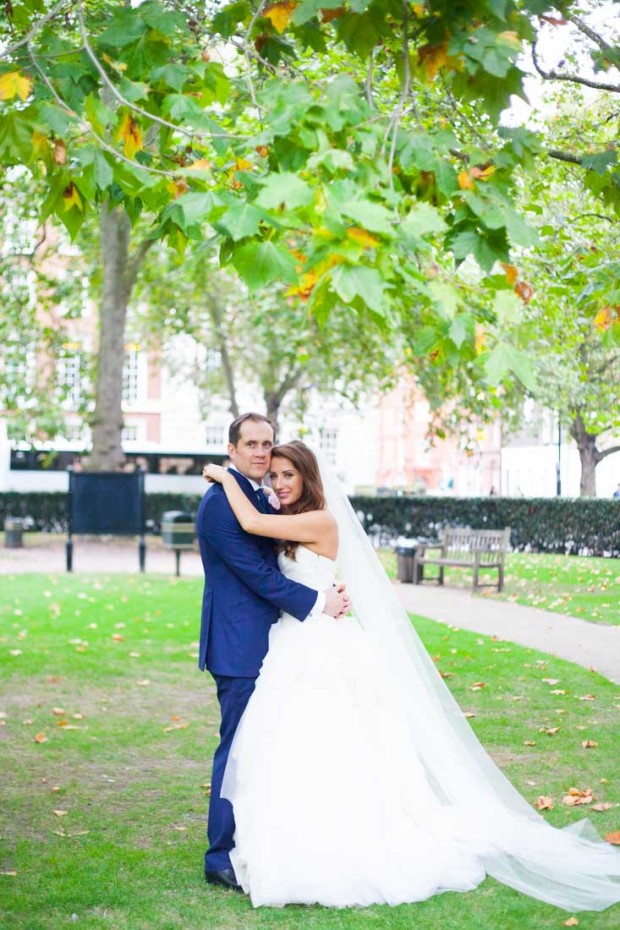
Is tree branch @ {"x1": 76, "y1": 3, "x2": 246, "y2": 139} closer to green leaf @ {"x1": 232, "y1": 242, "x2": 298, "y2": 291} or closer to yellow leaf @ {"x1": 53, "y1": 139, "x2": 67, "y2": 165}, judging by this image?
yellow leaf @ {"x1": 53, "y1": 139, "x2": 67, "y2": 165}

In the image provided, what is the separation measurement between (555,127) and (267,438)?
30.8 ft

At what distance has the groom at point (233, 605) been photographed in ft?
18.8

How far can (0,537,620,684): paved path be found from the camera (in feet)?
42.4

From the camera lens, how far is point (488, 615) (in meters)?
16.2

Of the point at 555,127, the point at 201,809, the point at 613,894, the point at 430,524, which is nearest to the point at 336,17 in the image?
the point at 613,894

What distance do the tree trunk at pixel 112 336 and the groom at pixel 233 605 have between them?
2273cm

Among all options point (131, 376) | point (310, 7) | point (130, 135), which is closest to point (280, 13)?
point (130, 135)

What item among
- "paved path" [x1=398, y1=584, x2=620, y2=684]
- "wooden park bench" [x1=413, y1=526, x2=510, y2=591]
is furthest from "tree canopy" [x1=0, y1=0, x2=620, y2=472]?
"wooden park bench" [x1=413, y1=526, x2=510, y2=591]

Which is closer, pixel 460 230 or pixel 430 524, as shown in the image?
pixel 460 230

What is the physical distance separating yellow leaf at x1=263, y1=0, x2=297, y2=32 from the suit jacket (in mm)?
2311

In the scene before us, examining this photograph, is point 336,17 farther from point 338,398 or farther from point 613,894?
point 338,398

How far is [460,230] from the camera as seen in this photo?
4.88 metres

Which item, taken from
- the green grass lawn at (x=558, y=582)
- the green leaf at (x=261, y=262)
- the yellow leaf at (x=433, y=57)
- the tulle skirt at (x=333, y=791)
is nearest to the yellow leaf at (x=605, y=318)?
the yellow leaf at (x=433, y=57)

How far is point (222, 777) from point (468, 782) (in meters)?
1.42
